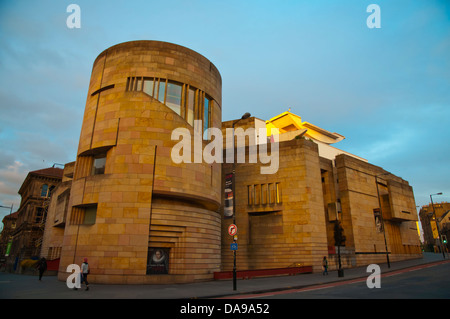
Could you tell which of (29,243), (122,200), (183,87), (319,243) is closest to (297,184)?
(319,243)

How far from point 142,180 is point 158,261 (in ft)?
19.3

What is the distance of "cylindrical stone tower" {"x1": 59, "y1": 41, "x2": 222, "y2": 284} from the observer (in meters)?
19.6

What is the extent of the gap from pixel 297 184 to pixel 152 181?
17.6 meters

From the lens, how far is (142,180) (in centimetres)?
2061

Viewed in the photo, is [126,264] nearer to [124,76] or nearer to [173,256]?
[173,256]

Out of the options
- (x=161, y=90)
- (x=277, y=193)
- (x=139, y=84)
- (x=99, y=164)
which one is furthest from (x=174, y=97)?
(x=277, y=193)

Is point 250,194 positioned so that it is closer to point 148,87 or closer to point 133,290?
point 148,87

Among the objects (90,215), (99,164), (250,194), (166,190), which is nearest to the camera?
(166,190)

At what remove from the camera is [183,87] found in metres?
24.7

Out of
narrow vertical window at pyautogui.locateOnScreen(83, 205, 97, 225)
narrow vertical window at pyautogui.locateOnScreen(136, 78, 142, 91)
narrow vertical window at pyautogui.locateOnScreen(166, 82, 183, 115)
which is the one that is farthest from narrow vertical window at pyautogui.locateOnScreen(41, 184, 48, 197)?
narrow vertical window at pyautogui.locateOnScreen(166, 82, 183, 115)

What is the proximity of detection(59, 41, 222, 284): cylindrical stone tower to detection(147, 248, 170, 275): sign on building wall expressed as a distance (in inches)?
2.6

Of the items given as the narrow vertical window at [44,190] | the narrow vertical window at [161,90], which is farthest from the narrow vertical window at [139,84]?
the narrow vertical window at [44,190]
